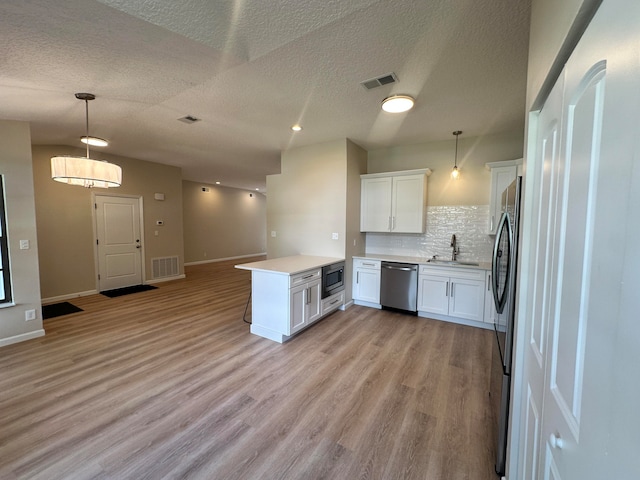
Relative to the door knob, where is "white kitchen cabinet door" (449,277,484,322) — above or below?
below

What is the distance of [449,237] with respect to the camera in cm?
422

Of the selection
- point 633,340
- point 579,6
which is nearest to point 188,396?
point 633,340

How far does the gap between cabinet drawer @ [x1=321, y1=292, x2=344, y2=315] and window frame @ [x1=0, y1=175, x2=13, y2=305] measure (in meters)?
3.90

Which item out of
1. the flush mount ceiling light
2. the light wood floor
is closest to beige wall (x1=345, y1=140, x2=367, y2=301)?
the light wood floor

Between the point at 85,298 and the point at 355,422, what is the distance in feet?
18.4

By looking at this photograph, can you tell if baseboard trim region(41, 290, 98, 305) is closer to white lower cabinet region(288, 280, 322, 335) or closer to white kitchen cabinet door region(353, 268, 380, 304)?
white lower cabinet region(288, 280, 322, 335)

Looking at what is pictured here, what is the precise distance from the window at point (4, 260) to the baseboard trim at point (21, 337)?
45cm

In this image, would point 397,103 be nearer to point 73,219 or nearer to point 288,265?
point 288,265

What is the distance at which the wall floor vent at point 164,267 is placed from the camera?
20.6 feet

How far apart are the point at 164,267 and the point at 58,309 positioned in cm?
229

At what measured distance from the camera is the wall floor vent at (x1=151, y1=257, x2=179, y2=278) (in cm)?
628

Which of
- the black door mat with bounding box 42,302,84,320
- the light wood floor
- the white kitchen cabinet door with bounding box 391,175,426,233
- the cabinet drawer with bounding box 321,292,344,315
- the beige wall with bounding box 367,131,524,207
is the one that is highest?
the beige wall with bounding box 367,131,524,207

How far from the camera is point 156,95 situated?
271 cm

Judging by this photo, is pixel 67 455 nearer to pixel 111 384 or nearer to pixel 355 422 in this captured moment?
pixel 111 384
